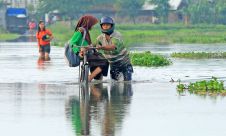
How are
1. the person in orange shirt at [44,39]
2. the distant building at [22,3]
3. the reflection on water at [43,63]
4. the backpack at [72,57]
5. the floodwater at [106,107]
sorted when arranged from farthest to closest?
the distant building at [22,3]
the person in orange shirt at [44,39]
the reflection on water at [43,63]
the backpack at [72,57]
the floodwater at [106,107]

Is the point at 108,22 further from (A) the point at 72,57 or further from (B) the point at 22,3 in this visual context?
(B) the point at 22,3

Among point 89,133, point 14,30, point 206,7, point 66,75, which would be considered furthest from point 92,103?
point 206,7

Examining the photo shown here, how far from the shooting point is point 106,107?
16172 mm

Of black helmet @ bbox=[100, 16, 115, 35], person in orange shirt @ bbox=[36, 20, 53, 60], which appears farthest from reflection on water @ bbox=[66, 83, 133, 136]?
person in orange shirt @ bbox=[36, 20, 53, 60]

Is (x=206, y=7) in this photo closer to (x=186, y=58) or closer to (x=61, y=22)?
(x=61, y=22)

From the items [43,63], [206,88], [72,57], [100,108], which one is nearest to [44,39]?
[43,63]

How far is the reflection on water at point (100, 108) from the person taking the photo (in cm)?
1333

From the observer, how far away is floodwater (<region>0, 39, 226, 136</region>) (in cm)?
1317

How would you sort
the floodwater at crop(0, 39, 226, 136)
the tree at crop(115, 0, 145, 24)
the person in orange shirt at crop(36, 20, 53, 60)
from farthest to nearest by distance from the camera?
the tree at crop(115, 0, 145, 24), the person in orange shirt at crop(36, 20, 53, 60), the floodwater at crop(0, 39, 226, 136)

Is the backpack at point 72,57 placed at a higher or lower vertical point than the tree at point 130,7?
higher

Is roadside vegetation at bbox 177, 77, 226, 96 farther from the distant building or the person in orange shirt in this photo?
the distant building

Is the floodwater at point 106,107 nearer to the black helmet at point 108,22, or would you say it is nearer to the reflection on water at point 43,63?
the black helmet at point 108,22

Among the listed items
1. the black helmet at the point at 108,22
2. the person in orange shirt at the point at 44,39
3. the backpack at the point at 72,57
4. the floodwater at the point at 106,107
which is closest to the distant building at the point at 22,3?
the person in orange shirt at the point at 44,39

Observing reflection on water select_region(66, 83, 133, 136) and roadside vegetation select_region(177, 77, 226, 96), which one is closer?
reflection on water select_region(66, 83, 133, 136)
